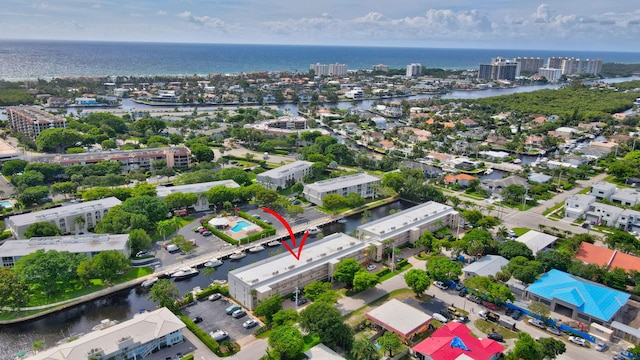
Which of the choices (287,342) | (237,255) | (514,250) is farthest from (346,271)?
(514,250)

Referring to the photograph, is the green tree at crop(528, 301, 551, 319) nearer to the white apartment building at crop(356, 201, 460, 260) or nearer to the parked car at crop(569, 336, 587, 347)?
the parked car at crop(569, 336, 587, 347)

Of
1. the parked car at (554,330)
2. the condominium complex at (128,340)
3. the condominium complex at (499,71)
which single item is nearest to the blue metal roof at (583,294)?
the parked car at (554,330)

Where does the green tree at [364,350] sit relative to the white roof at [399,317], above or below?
above

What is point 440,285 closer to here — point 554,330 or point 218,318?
point 554,330

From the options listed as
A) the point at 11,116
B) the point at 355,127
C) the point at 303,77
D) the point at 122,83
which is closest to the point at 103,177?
the point at 11,116

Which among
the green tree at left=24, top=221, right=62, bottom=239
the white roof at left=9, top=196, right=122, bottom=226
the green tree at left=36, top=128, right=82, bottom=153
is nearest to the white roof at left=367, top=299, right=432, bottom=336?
the green tree at left=24, top=221, right=62, bottom=239

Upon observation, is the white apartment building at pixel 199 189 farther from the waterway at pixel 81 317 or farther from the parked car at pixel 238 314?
the parked car at pixel 238 314
